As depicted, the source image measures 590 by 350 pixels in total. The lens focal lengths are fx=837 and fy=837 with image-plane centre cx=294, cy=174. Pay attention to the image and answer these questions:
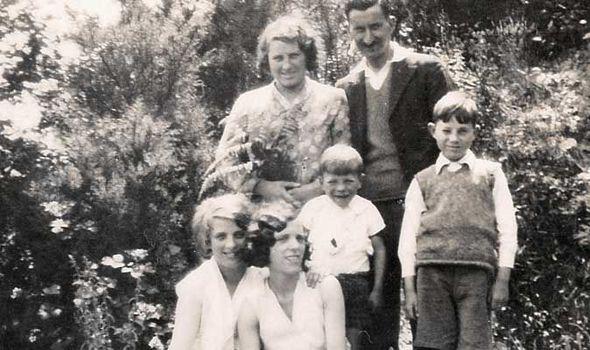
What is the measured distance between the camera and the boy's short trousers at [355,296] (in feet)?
12.1

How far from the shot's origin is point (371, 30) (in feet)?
12.8

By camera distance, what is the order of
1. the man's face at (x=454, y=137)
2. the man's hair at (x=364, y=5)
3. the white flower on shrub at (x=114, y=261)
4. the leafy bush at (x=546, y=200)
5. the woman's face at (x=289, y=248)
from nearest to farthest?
the woman's face at (x=289, y=248)
the man's face at (x=454, y=137)
the man's hair at (x=364, y=5)
the white flower on shrub at (x=114, y=261)
the leafy bush at (x=546, y=200)

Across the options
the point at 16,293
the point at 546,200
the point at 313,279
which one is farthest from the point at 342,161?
the point at 546,200

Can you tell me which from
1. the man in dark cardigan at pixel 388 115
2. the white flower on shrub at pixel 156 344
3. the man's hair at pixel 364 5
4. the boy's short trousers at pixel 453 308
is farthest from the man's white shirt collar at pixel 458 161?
the white flower on shrub at pixel 156 344

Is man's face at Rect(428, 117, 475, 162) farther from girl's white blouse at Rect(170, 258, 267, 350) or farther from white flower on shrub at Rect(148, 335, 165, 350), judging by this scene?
white flower on shrub at Rect(148, 335, 165, 350)

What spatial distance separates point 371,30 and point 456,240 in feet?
3.51

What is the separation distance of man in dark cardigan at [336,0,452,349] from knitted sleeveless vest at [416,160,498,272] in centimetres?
34

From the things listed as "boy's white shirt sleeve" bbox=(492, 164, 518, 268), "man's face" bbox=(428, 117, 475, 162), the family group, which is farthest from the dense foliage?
"boy's white shirt sleeve" bbox=(492, 164, 518, 268)

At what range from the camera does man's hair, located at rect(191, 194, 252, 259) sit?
3594mm

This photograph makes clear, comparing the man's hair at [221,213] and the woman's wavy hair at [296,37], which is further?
the woman's wavy hair at [296,37]

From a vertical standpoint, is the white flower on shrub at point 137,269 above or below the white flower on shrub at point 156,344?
above

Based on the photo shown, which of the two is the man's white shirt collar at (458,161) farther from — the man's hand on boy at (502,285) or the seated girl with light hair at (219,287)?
the seated girl with light hair at (219,287)

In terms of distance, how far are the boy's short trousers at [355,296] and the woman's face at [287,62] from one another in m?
0.91

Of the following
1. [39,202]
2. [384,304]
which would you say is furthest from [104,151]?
[384,304]
